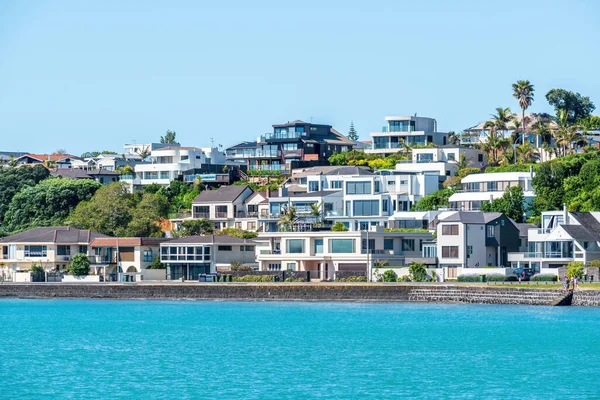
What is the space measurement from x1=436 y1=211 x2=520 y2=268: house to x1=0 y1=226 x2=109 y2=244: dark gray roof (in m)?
35.5

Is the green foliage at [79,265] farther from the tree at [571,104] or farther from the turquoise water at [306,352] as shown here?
the tree at [571,104]

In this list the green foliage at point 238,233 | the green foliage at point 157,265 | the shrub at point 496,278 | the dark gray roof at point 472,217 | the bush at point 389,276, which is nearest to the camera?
the shrub at point 496,278

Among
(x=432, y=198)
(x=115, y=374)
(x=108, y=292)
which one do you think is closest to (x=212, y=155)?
(x=432, y=198)

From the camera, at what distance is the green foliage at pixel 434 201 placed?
116819 mm

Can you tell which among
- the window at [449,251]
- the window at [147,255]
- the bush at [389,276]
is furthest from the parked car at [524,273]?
the window at [147,255]

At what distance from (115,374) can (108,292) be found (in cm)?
4873

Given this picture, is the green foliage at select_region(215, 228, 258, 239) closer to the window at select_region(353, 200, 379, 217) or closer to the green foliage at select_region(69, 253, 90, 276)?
the window at select_region(353, 200, 379, 217)

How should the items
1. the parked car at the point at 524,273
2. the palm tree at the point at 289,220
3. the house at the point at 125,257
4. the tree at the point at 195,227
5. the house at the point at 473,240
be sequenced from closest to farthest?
1. the parked car at the point at 524,273
2. the house at the point at 473,240
3. the palm tree at the point at 289,220
4. the house at the point at 125,257
5. the tree at the point at 195,227

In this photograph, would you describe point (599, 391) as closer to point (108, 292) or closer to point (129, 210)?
point (108, 292)

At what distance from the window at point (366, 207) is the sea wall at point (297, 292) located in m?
24.2

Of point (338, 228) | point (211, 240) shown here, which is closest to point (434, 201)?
point (338, 228)

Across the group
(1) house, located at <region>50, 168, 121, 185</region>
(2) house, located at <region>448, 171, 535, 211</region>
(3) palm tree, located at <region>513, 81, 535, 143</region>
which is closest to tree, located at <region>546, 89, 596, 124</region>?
(3) palm tree, located at <region>513, 81, 535, 143</region>

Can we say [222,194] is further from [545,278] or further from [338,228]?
[545,278]

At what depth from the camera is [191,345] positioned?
66812 mm
